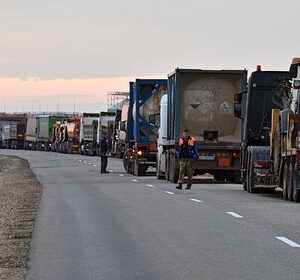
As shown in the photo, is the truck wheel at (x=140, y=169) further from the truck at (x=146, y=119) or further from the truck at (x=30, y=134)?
the truck at (x=30, y=134)

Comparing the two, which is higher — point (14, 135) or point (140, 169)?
point (14, 135)

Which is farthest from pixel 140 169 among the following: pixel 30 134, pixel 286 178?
pixel 30 134

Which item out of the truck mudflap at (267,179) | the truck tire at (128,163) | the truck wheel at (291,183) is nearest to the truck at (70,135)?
the truck tire at (128,163)

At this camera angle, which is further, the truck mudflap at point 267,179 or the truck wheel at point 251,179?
the truck wheel at point 251,179

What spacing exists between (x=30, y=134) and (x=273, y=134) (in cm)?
9056

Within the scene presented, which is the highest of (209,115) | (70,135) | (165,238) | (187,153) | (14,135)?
(14,135)

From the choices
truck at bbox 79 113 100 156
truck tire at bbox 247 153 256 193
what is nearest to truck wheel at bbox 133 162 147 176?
truck tire at bbox 247 153 256 193

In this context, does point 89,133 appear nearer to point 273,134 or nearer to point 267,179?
point 267,179

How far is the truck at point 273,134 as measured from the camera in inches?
935

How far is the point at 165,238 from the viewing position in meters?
14.7

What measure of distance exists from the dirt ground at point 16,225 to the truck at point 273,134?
6.18m

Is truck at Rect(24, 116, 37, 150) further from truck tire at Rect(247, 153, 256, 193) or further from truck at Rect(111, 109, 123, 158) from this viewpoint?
truck tire at Rect(247, 153, 256, 193)

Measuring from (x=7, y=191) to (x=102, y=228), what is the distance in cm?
1373

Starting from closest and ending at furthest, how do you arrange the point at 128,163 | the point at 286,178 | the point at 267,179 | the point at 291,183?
1. the point at 291,183
2. the point at 286,178
3. the point at 267,179
4. the point at 128,163
